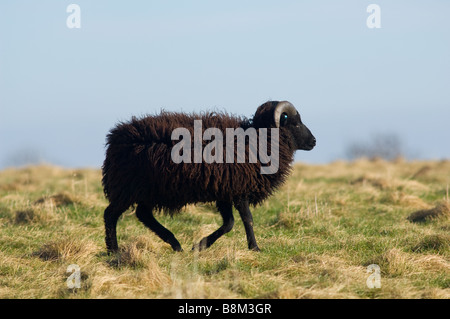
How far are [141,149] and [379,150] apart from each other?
46378mm

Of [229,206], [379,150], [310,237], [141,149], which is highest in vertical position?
[141,149]

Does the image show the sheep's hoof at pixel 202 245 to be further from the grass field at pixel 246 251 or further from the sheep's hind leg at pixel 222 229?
the grass field at pixel 246 251

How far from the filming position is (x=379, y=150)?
52.2m

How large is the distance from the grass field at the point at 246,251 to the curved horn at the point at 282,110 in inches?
68.7

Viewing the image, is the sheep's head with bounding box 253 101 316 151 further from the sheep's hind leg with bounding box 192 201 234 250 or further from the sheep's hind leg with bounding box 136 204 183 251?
the sheep's hind leg with bounding box 136 204 183 251

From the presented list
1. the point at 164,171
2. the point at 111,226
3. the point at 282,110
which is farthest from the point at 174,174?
the point at 282,110

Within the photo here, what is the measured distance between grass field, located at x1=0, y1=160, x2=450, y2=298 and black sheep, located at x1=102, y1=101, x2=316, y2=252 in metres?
0.48

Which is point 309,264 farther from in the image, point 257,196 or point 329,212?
point 329,212

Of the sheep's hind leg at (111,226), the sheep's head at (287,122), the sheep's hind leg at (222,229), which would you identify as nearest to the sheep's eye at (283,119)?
the sheep's head at (287,122)

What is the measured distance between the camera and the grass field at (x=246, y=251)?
623 centimetres

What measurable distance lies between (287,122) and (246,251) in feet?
6.94

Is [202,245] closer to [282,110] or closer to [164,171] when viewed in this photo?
[164,171]
